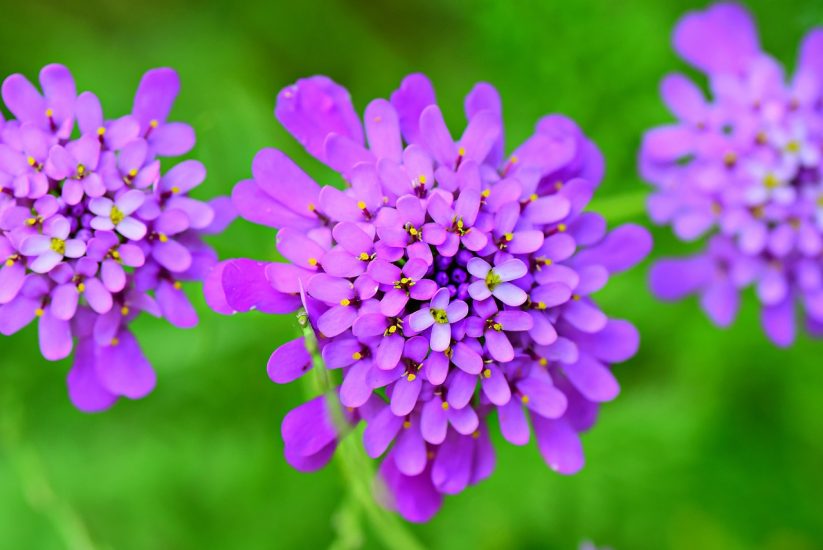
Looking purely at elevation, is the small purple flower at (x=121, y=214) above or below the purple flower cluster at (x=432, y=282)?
above

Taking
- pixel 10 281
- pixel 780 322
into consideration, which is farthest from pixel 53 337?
pixel 780 322

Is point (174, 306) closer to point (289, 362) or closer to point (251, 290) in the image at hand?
point (251, 290)

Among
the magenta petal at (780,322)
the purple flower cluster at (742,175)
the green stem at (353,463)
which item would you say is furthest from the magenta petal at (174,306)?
the magenta petal at (780,322)

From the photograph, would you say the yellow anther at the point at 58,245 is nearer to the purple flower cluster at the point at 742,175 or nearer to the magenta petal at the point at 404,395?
the magenta petal at the point at 404,395

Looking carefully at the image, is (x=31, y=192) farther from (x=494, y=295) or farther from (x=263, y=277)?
(x=494, y=295)

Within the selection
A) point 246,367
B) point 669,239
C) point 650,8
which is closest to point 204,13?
point 246,367

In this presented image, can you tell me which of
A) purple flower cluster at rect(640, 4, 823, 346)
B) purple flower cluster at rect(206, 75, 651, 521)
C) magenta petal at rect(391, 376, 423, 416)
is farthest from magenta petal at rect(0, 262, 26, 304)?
purple flower cluster at rect(640, 4, 823, 346)

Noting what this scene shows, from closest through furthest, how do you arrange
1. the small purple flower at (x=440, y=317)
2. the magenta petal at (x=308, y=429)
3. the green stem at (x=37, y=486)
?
the small purple flower at (x=440, y=317) → the magenta petal at (x=308, y=429) → the green stem at (x=37, y=486)
